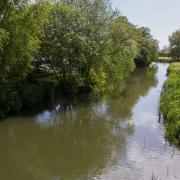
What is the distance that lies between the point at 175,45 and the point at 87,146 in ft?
335

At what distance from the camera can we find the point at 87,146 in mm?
22719

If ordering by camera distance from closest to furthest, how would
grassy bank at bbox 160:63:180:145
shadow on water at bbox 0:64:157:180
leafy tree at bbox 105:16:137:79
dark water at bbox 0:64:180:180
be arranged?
dark water at bbox 0:64:180:180, shadow on water at bbox 0:64:157:180, grassy bank at bbox 160:63:180:145, leafy tree at bbox 105:16:137:79

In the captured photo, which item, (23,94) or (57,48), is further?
(57,48)

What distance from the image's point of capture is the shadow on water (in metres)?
18.7

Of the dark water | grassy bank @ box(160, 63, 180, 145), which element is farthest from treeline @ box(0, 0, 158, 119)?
grassy bank @ box(160, 63, 180, 145)

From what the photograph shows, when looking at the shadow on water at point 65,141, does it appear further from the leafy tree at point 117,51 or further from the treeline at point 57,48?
the leafy tree at point 117,51

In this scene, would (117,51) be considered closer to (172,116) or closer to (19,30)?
(19,30)

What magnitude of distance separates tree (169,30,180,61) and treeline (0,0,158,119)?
234ft

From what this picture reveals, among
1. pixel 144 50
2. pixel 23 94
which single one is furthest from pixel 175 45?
pixel 23 94

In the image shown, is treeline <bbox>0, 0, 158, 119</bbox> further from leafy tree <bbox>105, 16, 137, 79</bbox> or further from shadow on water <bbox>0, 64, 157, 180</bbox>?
shadow on water <bbox>0, 64, 157, 180</bbox>

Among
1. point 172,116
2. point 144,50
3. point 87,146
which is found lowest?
point 87,146

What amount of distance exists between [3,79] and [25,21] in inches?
195

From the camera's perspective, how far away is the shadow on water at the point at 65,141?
18.7 metres

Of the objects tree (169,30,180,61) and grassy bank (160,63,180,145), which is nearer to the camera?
grassy bank (160,63,180,145)
